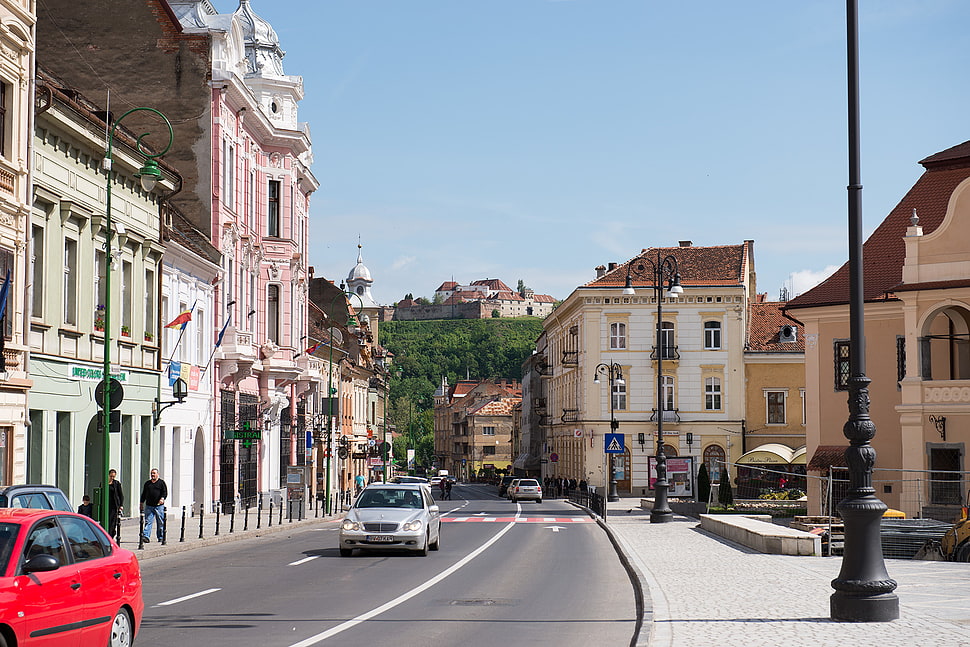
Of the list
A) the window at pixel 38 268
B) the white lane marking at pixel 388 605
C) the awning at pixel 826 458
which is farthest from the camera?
the awning at pixel 826 458

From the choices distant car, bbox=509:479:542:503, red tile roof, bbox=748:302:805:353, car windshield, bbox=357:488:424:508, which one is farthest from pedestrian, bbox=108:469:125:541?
red tile roof, bbox=748:302:805:353

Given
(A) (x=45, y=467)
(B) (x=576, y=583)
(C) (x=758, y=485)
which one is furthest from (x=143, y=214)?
(C) (x=758, y=485)

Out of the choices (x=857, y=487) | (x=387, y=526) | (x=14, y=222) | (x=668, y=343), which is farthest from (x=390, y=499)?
(x=668, y=343)

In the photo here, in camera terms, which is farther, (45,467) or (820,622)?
(45,467)

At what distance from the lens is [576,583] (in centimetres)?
1980

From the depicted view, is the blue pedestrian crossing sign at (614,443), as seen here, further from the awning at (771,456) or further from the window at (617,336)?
the window at (617,336)

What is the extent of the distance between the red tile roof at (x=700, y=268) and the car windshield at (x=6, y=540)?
6580cm

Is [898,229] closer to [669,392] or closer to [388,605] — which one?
[388,605]

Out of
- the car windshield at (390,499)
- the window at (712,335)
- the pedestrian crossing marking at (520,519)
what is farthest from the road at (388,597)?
the window at (712,335)

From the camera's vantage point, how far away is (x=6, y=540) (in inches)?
390

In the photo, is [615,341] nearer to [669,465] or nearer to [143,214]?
[669,465]

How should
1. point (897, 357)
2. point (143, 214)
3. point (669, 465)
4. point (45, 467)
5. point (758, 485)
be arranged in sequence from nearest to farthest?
point (45, 467), point (143, 214), point (897, 357), point (669, 465), point (758, 485)

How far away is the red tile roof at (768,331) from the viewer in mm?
75494

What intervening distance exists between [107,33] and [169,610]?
106 feet
